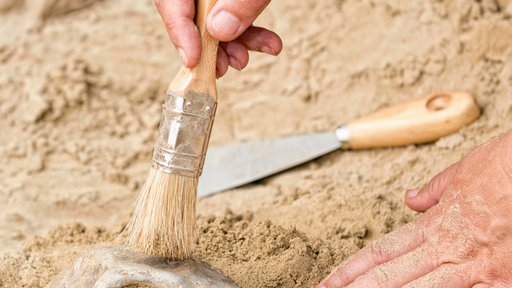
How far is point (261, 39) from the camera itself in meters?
2.12

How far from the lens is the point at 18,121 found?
9.68 ft

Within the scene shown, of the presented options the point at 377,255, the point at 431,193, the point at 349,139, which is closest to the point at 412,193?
the point at 431,193

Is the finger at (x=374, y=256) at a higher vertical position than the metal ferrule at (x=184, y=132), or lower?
lower

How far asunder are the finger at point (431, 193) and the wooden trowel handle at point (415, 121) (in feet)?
1.79

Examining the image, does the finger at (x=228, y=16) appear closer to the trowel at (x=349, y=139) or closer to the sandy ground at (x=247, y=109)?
the sandy ground at (x=247, y=109)

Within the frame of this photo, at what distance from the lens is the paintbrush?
1.70 metres

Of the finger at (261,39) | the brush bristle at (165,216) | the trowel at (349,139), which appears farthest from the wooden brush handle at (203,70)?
the trowel at (349,139)

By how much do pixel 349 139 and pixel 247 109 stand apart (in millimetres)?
471

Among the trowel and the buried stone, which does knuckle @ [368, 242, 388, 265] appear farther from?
the trowel

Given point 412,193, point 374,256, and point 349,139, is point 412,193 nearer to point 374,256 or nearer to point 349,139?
point 374,256

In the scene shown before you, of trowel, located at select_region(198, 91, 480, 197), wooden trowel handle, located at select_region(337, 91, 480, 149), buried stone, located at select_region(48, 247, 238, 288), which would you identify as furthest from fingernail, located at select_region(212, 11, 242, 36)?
wooden trowel handle, located at select_region(337, 91, 480, 149)

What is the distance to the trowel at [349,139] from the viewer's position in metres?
2.61

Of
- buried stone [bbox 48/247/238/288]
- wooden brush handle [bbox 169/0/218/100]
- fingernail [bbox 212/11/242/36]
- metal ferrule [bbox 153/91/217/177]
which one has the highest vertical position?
fingernail [bbox 212/11/242/36]

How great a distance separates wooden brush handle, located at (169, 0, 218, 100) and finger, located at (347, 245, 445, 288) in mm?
487
